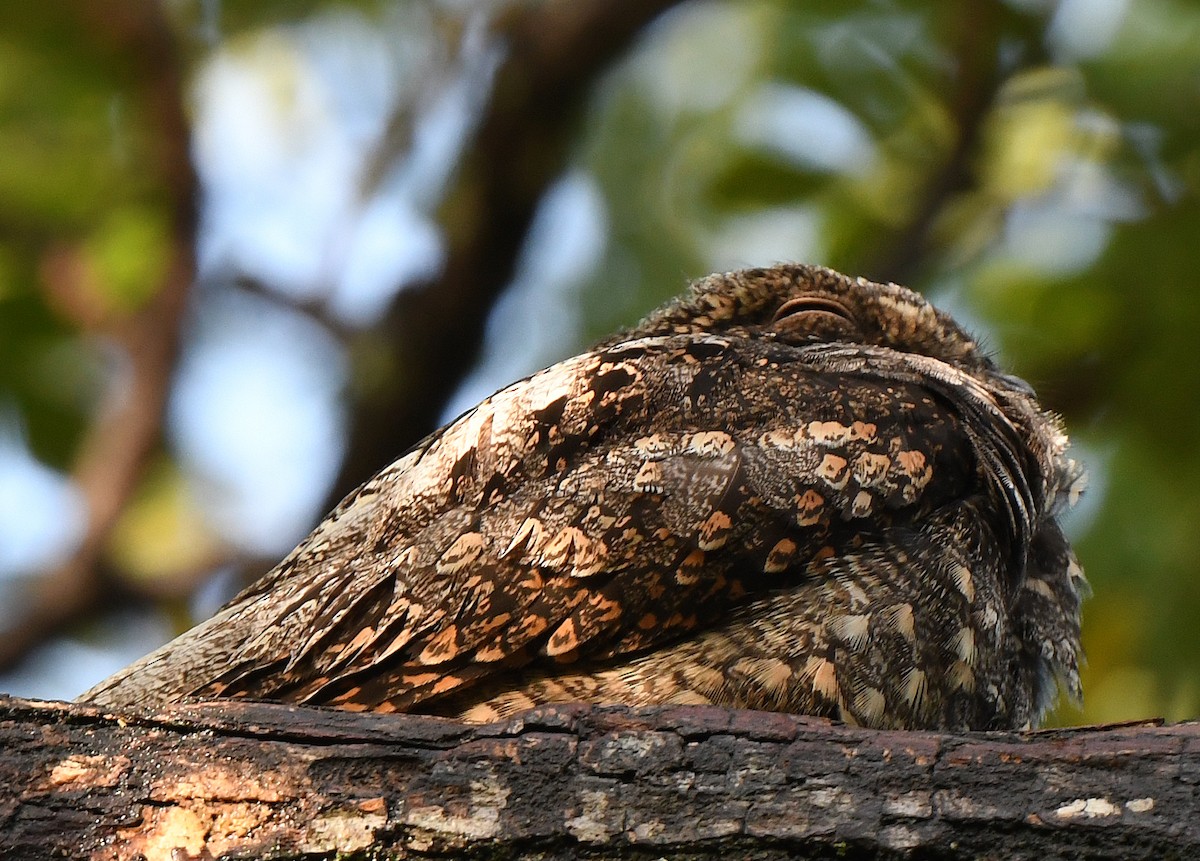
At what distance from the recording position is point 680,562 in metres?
2.53

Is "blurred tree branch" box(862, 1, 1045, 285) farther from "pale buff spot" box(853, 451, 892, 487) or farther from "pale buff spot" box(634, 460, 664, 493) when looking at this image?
"pale buff spot" box(634, 460, 664, 493)

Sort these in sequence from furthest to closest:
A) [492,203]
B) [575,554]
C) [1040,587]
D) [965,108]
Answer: [965,108] → [492,203] → [1040,587] → [575,554]

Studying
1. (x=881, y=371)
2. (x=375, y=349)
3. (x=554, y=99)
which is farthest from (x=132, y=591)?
(x=881, y=371)

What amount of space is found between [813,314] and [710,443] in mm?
883

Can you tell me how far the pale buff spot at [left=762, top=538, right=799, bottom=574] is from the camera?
2.55 metres

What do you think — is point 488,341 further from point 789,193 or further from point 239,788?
point 239,788

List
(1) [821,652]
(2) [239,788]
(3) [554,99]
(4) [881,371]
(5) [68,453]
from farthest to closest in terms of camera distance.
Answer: (5) [68,453] < (3) [554,99] < (4) [881,371] < (1) [821,652] < (2) [239,788]

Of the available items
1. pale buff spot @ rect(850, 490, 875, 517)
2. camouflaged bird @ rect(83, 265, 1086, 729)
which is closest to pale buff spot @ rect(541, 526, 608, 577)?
camouflaged bird @ rect(83, 265, 1086, 729)

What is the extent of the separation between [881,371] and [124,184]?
3110 mm

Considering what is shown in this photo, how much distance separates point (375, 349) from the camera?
478 centimetres

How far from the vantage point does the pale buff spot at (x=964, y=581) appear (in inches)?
104

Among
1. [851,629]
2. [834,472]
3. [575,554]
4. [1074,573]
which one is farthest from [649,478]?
[1074,573]

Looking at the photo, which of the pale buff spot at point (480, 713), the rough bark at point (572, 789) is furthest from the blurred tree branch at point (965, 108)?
the rough bark at point (572, 789)

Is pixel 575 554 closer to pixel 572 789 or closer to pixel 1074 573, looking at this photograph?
pixel 572 789
